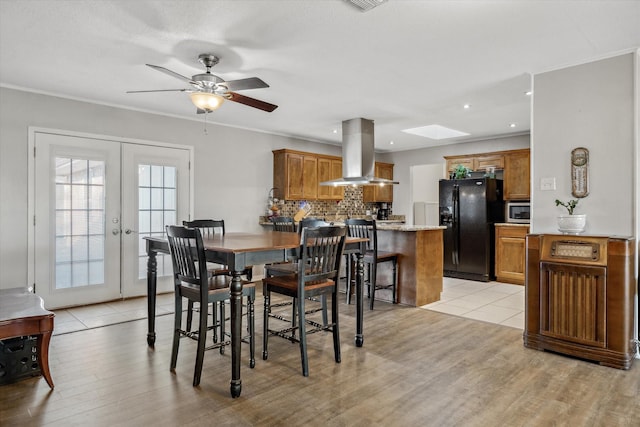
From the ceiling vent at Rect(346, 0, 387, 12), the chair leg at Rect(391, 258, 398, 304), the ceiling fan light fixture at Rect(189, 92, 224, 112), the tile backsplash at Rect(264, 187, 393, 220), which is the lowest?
the chair leg at Rect(391, 258, 398, 304)

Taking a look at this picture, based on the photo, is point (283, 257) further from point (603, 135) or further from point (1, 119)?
point (1, 119)

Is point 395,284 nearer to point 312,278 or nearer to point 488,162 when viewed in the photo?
point 312,278

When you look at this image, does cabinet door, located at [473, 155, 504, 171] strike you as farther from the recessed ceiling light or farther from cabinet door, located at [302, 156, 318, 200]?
cabinet door, located at [302, 156, 318, 200]

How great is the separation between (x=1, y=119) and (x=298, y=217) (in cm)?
320

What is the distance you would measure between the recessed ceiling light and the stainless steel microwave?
55.1 inches

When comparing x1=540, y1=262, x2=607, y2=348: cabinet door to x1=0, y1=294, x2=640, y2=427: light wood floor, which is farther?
x1=540, y1=262, x2=607, y2=348: cabinet door

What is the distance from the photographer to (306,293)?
2699mm

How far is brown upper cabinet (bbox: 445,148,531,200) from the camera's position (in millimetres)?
6203

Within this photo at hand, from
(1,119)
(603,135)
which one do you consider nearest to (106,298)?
(1,119)

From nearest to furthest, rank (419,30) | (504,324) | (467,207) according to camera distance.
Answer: (419,30) → (504,324) → (467,207)

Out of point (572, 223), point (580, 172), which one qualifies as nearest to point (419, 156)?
point (580, 172)

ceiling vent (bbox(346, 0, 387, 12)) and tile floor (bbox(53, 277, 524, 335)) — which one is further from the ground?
ceiling vent (bbox(346, 0, 387, 12))

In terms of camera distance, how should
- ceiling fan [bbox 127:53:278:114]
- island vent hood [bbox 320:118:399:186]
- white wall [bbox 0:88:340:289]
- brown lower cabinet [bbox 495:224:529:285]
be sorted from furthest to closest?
brown lower cabinet [bbox 495:224:529:285]
island vent hood [bbox 320:118:399:186]
white wall [bbox 0:88:340:289]
ceiling fan [bbox 127:53:278:114]

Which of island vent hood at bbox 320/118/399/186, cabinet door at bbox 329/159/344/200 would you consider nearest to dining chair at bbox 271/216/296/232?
island vent hood at bbox 320/118/399/186
